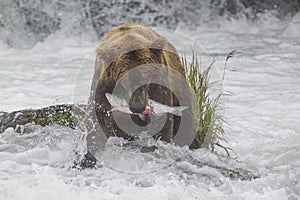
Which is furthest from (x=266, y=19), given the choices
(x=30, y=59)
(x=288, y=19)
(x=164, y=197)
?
(x=164, y=197)

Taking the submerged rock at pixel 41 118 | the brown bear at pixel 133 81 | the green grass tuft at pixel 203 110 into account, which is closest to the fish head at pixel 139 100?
the brown bear at pixel 133 81

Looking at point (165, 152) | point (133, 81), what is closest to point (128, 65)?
point (133, 81)

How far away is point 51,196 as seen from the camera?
3639 millimetres

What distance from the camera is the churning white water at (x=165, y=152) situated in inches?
148

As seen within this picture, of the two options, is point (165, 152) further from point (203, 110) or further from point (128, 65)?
point (128, 65)

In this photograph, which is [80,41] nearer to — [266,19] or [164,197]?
[266,19]

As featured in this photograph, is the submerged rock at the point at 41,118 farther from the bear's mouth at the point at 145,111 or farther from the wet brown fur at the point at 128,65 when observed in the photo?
the bear's mouth at the point at 145,111

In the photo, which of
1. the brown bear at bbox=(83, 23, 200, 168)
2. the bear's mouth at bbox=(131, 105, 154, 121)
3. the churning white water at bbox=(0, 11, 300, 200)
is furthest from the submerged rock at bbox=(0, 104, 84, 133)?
the bear's mouth at bbox=(131, 105, 154, 121)

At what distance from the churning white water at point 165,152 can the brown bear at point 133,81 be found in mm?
202

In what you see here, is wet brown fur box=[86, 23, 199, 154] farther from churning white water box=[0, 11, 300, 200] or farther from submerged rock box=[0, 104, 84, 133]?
submerged rock box=[0, 104, 84, 133]

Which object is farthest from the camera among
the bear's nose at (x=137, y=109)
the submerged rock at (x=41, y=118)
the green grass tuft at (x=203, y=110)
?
the submerged rock at (x=41, y=118)

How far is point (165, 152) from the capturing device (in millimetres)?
4199

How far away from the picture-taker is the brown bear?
3.59 m

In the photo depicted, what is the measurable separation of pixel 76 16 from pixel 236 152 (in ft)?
19.7
